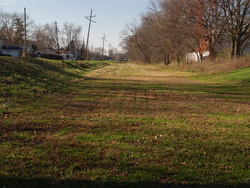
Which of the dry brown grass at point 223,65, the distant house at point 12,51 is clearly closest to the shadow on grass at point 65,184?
the dry brown grass at point 223,65

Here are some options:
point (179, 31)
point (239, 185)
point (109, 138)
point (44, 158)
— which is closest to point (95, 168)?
point (44, 158)

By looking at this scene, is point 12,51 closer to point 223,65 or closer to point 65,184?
point 223,65

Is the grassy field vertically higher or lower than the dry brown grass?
lower

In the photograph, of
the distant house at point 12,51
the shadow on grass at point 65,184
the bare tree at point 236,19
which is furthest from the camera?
the distant house at point 12,51

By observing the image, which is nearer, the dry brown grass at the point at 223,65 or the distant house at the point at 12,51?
the dry brown grass at the point at 223,65

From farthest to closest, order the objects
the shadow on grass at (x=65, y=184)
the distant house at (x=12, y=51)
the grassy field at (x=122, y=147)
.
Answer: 1. the distant house at (x=12, y=51)
2. the grassy field at (x=122, y=147)
3. the shadow on grass at (x=65, y=184)

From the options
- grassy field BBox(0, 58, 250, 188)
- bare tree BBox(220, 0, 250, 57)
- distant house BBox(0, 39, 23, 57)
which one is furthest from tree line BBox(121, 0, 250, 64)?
distant house BBox(0, 39, 23, 57)

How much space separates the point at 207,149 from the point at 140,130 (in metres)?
2.10

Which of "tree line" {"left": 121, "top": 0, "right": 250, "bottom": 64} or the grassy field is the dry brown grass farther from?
the grassy field

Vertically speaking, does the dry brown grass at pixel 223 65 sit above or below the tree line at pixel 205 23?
below

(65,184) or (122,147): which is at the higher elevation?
(122,147)

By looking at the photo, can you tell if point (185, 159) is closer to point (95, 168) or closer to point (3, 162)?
point (95, 168)

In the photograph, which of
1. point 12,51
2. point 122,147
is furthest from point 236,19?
point 12,51

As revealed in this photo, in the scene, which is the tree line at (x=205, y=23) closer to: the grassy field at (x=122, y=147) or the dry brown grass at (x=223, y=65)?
the dry brown grass at (x=223, y=65)
